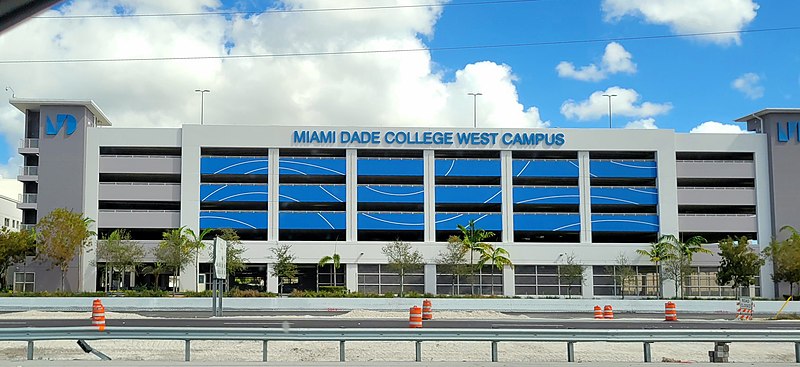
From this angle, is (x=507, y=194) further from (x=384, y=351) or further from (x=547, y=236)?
(x=384, y=351)

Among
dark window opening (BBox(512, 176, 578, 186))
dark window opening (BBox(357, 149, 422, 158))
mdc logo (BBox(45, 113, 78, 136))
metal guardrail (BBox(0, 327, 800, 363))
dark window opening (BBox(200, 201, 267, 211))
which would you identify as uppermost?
mdc logo (BBox(45, 113, 78, 136))

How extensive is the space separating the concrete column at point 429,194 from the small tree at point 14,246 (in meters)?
29.1

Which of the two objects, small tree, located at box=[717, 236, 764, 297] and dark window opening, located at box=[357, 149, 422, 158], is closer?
small tree, located at box=[717, 236, 764, 297]

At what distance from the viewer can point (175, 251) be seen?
193 ft

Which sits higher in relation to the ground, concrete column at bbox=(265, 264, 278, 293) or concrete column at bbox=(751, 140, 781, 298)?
concrete column at bbox=(751, 140, 781, 298)

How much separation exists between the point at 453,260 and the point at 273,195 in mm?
14868

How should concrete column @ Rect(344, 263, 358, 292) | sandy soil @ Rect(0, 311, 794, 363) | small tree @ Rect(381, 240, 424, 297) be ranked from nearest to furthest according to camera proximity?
1. sandy soil @ Rect(0, 311, 794, 363)
2. small tree @ Rect(381, 240, 424, 297)
3. concrete column @ Rect(344, 263, 358, 292)

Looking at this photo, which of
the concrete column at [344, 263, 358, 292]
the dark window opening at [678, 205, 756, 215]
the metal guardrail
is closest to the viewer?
the metal guardrail

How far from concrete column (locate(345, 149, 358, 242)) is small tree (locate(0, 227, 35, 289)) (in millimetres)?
23068

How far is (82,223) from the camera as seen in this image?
195ft

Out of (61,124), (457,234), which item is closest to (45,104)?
(61,124)

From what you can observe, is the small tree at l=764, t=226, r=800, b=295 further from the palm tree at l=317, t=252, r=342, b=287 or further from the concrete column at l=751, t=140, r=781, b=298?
the palm tree at l=317, t=252, r=342, b=287

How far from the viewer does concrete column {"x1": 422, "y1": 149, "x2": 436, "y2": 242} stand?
63688mm

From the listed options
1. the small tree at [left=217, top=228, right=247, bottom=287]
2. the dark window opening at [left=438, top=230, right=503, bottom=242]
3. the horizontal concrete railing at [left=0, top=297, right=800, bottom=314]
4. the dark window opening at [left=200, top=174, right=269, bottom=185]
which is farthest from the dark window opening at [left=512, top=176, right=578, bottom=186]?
the small tree at [left=217, top=228, right=247, bottom=287]
